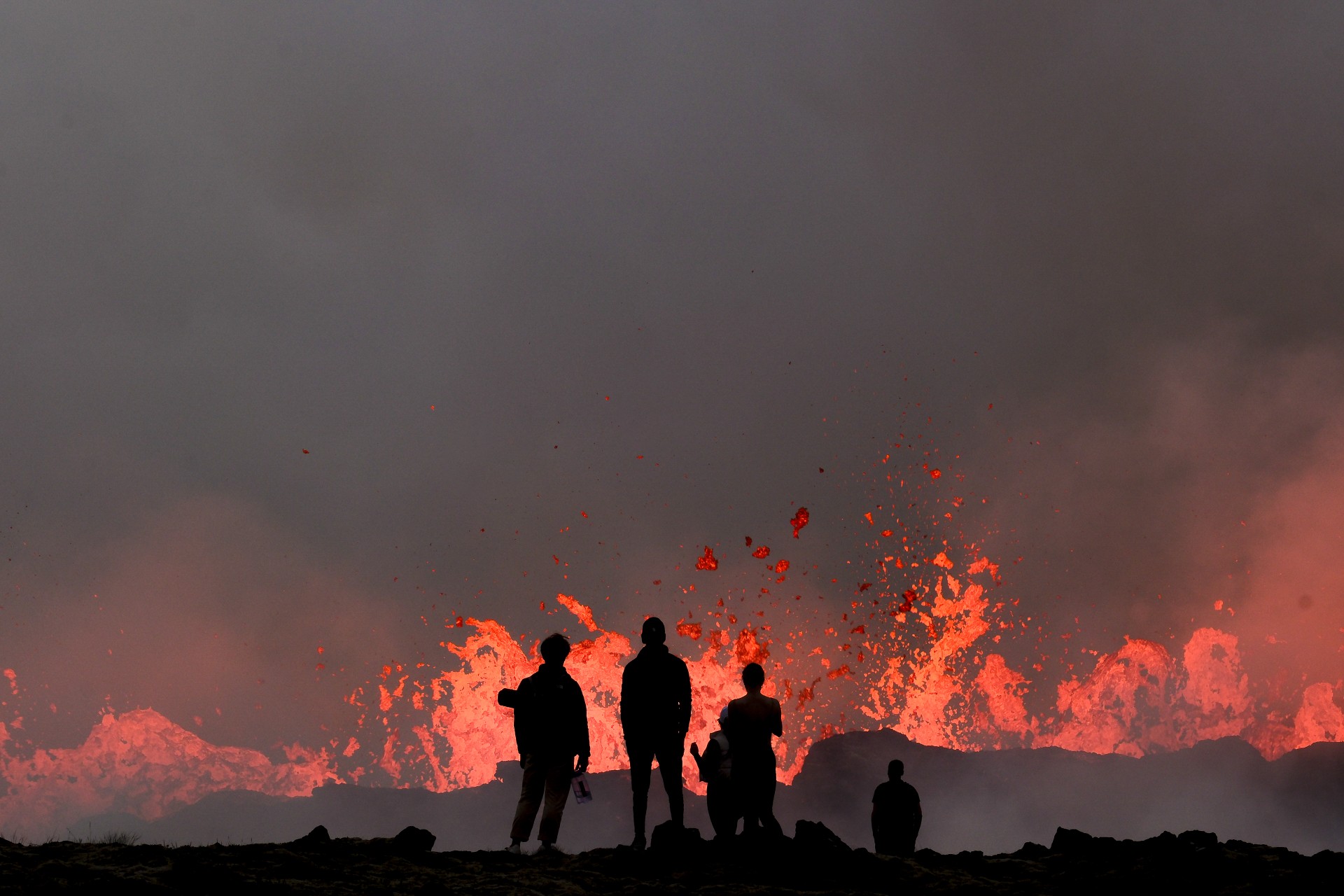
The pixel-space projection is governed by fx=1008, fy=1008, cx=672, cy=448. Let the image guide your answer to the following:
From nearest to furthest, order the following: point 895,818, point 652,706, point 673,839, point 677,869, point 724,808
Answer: point 677,869
point 673,839
point 652,706
point 724,808
point 895,818

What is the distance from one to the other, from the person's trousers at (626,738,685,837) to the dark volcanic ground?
2.13 ft

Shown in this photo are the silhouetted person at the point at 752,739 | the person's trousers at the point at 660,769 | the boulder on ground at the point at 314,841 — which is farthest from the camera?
the silhouetted person at the point at 752,739

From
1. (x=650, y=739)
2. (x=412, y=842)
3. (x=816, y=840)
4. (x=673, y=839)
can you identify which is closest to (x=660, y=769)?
(x=650, y=739)

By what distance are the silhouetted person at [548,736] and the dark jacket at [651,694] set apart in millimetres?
951

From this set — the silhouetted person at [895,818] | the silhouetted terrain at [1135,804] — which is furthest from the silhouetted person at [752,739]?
the silhouetted terrain at [1135,804]

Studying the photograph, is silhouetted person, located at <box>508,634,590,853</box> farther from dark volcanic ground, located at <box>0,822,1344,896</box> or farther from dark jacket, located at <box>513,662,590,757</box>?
dark volcanic ground, located at <box>0,822,1344,896</box>

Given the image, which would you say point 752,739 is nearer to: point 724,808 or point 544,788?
point 724,808

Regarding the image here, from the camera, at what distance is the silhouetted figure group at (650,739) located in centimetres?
1220

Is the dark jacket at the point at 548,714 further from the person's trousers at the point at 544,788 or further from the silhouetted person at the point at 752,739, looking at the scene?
the silhouetted person at the point at 752,739

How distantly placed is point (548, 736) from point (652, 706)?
5.12ft

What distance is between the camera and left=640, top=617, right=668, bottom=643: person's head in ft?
39.4

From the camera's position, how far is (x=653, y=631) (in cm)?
1202

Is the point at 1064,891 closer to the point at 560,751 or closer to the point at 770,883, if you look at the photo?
the point at 770,883

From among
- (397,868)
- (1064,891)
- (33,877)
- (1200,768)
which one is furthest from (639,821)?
(1200,768)
